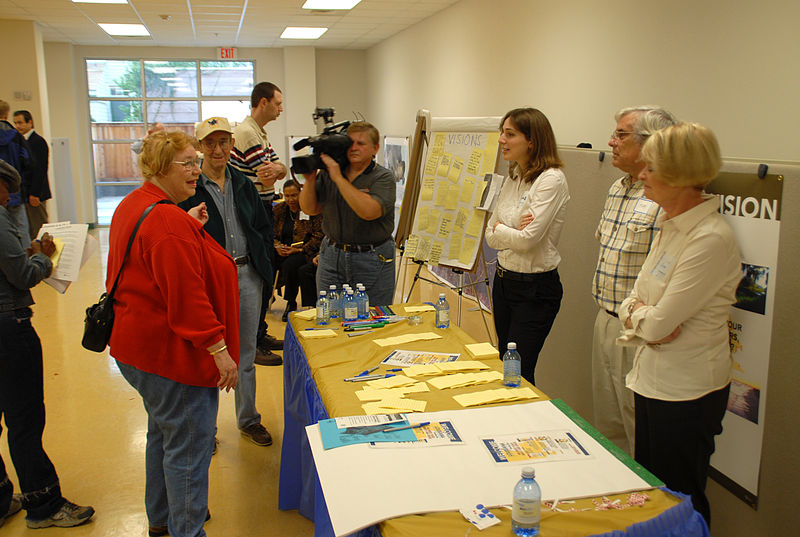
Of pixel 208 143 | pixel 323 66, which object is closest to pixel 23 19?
pixel 323 66

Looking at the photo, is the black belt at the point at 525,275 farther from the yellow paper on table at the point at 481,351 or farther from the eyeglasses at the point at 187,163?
the eyeglasses at the point at 187,163

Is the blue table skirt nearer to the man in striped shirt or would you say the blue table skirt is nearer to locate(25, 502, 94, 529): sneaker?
the man in striped shirt

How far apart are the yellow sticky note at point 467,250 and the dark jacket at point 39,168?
5129 mm

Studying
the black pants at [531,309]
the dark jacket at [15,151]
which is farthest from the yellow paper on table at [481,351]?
the dark jacket at [15,151]

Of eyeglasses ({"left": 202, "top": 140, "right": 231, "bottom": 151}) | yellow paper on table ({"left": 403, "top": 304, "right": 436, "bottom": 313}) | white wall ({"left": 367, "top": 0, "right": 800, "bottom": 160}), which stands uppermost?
white wall ({"left": 367, "top": 0, "right": 800, "bottom": 160})

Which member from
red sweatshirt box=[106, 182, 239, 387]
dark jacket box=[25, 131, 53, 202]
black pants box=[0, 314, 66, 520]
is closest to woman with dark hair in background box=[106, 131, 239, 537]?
red sweatshirt box=[106, 182, 239, 387]

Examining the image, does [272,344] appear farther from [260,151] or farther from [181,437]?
[181,437]

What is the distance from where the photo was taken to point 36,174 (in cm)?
679

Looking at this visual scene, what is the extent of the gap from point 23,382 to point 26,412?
0.43 feet

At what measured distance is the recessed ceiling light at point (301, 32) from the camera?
919 cm

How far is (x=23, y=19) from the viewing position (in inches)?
333

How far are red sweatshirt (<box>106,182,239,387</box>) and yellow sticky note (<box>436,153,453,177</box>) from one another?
2345mm

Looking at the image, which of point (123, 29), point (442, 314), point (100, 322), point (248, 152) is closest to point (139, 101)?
point (123, 29)

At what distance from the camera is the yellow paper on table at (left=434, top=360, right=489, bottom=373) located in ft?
7.39
